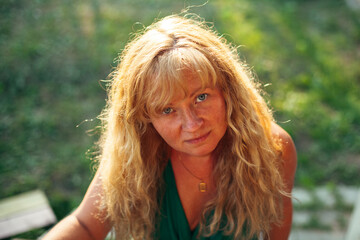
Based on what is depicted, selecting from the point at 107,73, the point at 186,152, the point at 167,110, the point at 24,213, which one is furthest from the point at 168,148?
the point at 107,73

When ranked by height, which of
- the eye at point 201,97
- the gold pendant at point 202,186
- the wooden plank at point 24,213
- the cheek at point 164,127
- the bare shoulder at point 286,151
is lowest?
the wooden plank at point 24,213

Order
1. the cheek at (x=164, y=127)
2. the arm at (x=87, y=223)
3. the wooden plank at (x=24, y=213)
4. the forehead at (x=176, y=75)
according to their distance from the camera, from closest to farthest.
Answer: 1. the forehead at (x=176, y=75)
2. the cheek at (x=164, y=127)
3. the arm at (x=87, y=223)
4. the wooden plank at (x=24, y=213)

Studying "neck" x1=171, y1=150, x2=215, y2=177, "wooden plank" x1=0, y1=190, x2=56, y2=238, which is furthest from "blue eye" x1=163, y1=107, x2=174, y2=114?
"wooden plank" x1=0, y1=190, x2=56, y2=238

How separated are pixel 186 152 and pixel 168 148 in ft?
0.91

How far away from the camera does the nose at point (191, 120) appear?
1590 millimetres

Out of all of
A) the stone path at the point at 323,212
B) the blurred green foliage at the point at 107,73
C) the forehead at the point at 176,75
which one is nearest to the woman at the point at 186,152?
the forehead at the point at 176,75

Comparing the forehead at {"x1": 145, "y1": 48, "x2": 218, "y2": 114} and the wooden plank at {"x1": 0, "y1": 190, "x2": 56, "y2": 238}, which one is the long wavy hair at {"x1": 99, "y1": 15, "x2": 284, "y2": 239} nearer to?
the forehead at {"x1": 145, "y1": 48, "x2": 218, "y2": 114}

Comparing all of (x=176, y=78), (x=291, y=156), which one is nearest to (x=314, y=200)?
(x=291, y=156)

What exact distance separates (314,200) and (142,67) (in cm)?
210

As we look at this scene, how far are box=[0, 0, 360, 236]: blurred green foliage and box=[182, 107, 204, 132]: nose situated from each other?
2.03 meters

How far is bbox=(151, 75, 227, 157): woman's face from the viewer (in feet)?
5.20

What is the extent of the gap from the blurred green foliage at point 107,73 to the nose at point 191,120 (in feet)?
6.65

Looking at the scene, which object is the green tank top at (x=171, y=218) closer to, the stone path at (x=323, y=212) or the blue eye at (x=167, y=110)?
the blue eye at (x=167, y=110)

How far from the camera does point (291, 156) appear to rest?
1.95 metres
